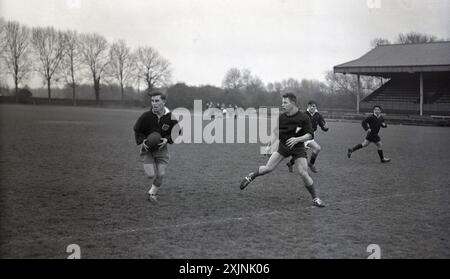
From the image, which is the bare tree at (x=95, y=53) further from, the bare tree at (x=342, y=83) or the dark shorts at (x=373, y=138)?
the dark shorts at (x=373, y=138)

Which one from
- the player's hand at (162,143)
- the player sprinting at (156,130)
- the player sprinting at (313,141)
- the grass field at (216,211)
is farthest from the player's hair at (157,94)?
the player sprinting at (313,141)

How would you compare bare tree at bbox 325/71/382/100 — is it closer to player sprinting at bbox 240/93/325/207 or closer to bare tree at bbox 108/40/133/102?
bare tree at bbox 108/40/133/102

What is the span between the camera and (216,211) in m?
6.86

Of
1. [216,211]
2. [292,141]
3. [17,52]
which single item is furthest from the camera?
[17,52]

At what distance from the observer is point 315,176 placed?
1061 cm

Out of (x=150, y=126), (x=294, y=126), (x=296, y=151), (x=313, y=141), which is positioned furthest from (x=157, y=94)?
(x=313, y=141)

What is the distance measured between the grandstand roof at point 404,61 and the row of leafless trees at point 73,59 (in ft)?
120

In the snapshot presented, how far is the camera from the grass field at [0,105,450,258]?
5047mm

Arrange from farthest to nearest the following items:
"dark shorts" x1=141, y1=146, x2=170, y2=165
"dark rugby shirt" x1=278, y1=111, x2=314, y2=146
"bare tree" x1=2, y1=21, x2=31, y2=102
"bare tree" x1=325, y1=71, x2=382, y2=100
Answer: "bare tree" x1=325, y1=71, x2=382, y2=100 → "bare tree" x1=2, y1=21, x2=31, y2=102 → "dark shorts" x1=141, y1=146, x2=170, y2=165 → "dark rugby shirt" x1=278, y1=111, x2=314, y2=146

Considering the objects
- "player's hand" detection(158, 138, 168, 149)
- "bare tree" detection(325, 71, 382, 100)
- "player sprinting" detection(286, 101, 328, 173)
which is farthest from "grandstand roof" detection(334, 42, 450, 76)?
"player's hand" detection(158, 138, 168, 149)

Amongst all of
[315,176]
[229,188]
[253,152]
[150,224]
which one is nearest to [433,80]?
[253,152]

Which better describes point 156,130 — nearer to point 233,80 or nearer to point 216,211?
point 216,211

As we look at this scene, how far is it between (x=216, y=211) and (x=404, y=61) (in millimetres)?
36519

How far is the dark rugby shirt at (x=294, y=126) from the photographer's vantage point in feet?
24.2
